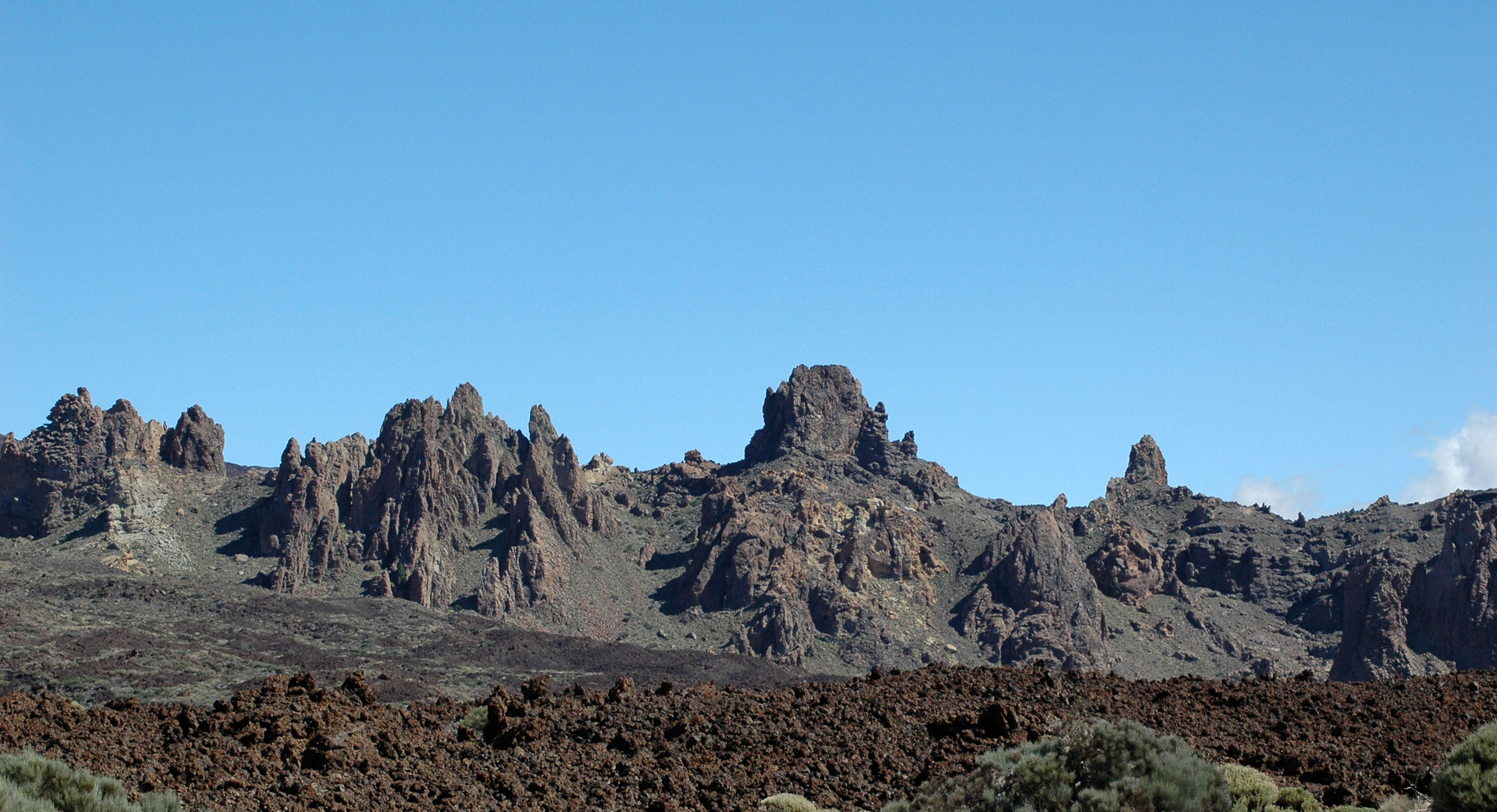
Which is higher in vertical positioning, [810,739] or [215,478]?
[215,478]

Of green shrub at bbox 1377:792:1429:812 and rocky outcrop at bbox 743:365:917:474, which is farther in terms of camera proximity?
rocky outcrop at bbox 743:365:917:474

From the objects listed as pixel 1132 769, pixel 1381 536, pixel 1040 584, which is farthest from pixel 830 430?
pixel 1132 769

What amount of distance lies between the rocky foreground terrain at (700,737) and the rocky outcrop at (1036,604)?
93.4 metres

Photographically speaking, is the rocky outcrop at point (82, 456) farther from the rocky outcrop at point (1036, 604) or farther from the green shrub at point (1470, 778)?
the green shrub at point (1470, 778)

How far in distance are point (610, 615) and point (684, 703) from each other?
100m

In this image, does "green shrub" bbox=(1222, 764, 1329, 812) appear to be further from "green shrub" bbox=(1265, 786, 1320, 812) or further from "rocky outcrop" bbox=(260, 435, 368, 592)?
"rocky outcrop" bbox=(260, 435, 368, 592)

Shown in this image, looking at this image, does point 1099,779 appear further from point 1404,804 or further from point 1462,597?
point 1462,597

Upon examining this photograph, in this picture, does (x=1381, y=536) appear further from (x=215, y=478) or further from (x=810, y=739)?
(x=810, y=739)

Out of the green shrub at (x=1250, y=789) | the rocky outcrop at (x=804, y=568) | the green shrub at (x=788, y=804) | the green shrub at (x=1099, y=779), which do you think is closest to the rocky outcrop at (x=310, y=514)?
the rocky outcrop at (x=804, y=568)

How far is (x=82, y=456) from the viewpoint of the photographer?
12900 centimetres

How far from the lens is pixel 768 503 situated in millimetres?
146500

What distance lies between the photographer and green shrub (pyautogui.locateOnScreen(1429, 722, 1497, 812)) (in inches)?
796

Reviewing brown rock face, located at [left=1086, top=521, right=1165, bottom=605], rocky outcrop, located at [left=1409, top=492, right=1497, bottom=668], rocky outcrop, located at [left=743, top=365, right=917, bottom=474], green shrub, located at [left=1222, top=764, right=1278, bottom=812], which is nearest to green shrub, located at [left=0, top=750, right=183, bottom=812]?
green shrub, located at [left=1222, top=764, right=1278, bottom=812]

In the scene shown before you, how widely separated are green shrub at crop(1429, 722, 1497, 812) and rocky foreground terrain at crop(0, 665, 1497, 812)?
3460 mm
